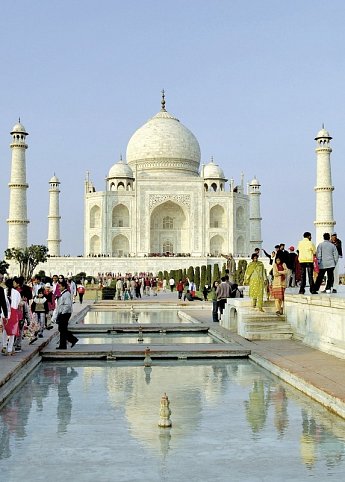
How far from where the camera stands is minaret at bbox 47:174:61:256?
146 feet

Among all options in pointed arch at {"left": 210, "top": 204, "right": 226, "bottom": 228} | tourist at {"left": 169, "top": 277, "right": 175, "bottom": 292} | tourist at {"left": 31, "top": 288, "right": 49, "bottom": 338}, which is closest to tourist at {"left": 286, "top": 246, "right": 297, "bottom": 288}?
tourist at {"left": 31, "top": 288, "right": 49, "bottom": 338}

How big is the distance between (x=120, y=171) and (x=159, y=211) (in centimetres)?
350

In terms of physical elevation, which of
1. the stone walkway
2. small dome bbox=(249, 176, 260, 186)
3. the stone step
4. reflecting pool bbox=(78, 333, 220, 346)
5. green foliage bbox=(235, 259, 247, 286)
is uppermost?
small dome bbox=(249, 176, 260, 186)

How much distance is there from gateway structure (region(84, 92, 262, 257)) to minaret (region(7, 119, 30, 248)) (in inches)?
224

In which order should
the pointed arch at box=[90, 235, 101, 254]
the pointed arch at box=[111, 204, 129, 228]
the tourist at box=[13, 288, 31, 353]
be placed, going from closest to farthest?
the tourist at box=[13, 288, 31, 353] < the pointed arch at box=[111, 204, 129, 228] < the pointed arch at box=[90, 235, 101, 254]

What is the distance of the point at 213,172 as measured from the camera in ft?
155

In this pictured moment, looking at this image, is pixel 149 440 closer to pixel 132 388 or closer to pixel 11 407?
pixel 11 407

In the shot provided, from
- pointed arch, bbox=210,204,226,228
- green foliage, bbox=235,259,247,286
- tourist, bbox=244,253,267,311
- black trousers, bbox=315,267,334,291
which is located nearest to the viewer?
black trousers, bbox=315,267,334,291

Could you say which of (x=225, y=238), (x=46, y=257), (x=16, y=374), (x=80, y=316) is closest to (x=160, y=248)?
(x=225, y=238)

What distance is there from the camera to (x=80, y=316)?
52.8 feet

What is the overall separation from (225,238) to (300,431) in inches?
1584

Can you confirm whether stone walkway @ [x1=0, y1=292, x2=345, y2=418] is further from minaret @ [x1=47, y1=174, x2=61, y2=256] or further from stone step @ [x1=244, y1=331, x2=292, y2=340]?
minaret @ [x1=47, y1=174, x2=61, y2=256]

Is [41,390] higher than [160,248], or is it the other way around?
[160,248]

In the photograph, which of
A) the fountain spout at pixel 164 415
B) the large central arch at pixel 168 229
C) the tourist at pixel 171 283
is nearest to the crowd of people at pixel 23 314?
the fountain spout at pixel 164 415
